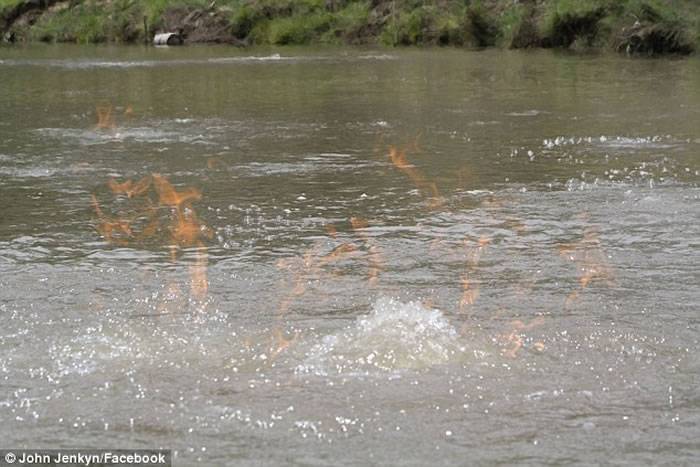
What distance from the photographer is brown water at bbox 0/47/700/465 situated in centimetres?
458

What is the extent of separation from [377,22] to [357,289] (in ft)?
101

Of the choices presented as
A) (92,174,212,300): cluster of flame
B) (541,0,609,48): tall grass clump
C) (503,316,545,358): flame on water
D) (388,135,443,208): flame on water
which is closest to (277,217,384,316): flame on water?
(92,174,212,300): cluster of flame

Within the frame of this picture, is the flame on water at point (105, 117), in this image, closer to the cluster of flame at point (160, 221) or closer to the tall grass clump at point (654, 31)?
the cluster of flame at point (160, 221)

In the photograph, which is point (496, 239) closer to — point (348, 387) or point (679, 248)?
point (679, 248)

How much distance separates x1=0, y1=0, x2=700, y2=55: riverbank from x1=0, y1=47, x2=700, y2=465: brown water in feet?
49.2

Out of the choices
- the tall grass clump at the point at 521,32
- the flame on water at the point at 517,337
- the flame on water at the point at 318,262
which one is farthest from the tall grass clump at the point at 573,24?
the flame on water at the point at 517,337

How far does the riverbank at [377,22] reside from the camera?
2831cm

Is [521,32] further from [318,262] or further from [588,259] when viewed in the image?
[318,262]

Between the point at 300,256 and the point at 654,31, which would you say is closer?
the point at 300,256

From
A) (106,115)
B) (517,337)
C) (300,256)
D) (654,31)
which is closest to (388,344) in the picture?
(517,337)

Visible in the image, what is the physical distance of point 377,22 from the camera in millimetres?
36656

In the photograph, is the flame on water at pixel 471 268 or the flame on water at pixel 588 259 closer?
the flame on water at pixel 471 268

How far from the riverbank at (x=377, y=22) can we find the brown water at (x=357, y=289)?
15.0 meters

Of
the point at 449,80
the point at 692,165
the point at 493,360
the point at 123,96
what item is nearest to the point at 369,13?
the point at 449,80
